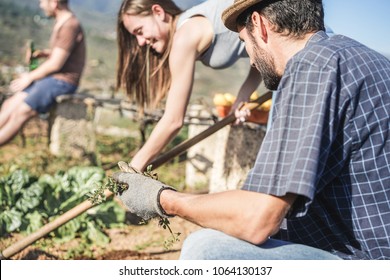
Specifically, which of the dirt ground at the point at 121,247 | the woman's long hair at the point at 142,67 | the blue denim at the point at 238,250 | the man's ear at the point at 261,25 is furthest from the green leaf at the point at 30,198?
the man's ear at the point at 261,25

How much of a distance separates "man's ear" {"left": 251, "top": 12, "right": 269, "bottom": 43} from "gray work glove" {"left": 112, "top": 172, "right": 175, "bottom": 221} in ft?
2.25

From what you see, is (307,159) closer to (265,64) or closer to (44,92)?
(265,64)

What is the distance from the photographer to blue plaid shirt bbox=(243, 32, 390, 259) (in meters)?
1.71

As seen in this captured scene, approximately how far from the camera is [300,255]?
2.01 meters

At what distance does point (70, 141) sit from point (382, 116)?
4.89 meters

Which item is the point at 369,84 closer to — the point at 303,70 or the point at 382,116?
the point at 382,116

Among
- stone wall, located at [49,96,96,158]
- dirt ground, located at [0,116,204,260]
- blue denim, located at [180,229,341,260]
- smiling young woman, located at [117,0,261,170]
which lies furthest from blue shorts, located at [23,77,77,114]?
blue denim, located at [180,229,341,260]

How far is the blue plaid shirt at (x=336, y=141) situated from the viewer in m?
1.71

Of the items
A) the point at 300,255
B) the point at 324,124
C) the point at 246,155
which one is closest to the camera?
the point at 324,124

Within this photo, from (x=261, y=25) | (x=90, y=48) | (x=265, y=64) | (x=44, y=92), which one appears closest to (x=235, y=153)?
(x=44, y=92)

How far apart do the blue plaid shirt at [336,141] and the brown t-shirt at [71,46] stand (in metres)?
4.40

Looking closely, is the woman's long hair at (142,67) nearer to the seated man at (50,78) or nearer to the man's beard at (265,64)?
the man's beard at (265,64)

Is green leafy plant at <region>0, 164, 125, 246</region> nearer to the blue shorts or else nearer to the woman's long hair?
the woman's long hair
